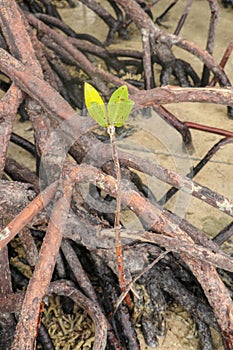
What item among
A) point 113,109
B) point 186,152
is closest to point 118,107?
point 113,109

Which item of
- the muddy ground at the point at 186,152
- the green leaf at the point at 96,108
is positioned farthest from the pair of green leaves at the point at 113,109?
the muddy ground at the point at 186,152

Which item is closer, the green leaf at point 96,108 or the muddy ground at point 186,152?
the green leaf at point 96,108

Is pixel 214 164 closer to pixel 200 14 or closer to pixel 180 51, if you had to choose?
pixel 180 51

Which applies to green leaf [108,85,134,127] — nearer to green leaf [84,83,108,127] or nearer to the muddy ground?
green leaf [84,83,108,127]

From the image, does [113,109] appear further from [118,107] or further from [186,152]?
[186,152]

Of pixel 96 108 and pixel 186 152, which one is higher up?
pixel 96 108

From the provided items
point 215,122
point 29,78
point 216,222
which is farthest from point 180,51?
point 29,78

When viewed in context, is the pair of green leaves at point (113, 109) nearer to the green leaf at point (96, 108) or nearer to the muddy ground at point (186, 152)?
the green leaf at point (96, 108)

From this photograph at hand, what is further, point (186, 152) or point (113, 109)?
point (186, 152)

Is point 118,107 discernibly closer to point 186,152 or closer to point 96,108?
point 96,108
